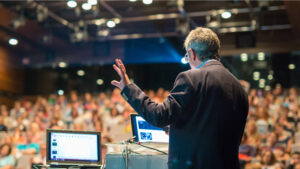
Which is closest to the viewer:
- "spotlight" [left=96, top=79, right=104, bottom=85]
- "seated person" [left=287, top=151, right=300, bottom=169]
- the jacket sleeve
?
the jacket sleeve

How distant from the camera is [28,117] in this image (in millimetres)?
8695

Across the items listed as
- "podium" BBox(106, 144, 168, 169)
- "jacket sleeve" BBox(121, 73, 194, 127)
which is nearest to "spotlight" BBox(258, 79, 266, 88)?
"podium" BBox(106, 144, 168, 169)

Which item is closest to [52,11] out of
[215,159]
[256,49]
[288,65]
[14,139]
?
[14,139]

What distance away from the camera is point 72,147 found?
97.3 inches

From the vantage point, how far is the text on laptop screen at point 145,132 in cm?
223

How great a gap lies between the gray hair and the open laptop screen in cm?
79

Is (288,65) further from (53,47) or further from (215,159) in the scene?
(215,159)

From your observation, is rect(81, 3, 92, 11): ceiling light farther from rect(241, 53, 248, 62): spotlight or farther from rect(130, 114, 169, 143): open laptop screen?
rect(130, 114, 169, 143): open laptop screen

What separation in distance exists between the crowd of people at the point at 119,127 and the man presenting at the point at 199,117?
3.48 metres

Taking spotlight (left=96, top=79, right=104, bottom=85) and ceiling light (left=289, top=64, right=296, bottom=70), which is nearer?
ceiling light (left=289, top=64, right=296, bottom=70)

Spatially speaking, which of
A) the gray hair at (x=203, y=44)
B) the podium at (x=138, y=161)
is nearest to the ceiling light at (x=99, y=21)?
the podium at (x=138, y=161)

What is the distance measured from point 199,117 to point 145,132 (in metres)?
0.86

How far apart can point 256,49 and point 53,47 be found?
5621 mm

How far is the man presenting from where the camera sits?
142 cm
